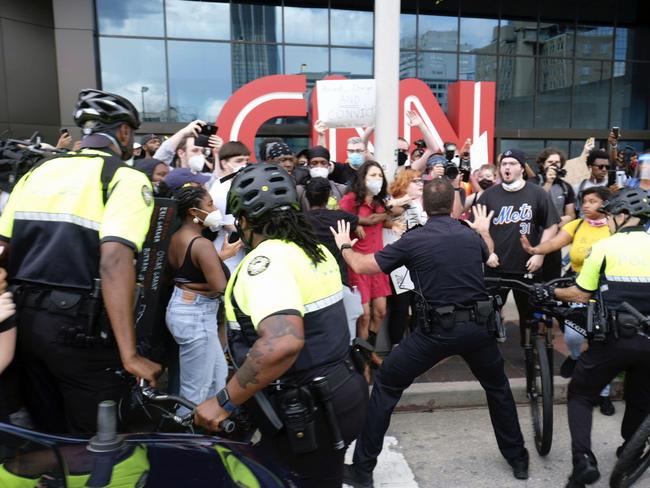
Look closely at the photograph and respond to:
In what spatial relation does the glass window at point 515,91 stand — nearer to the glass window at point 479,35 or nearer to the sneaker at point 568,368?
the glass window at point 479,35

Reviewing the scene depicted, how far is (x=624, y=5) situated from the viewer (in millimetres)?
17344

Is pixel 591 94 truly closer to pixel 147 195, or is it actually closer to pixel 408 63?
pixel 408 63

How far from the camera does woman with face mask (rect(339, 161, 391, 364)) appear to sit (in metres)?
4.79

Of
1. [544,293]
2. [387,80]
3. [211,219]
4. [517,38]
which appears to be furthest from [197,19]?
[544,293]

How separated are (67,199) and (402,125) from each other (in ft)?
37.4

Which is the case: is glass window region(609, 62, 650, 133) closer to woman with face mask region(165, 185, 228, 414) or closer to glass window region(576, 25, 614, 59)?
glass window region(576, 25, 614, 59)

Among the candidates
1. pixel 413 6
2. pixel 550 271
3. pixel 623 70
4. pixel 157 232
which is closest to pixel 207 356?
pixel 157 232

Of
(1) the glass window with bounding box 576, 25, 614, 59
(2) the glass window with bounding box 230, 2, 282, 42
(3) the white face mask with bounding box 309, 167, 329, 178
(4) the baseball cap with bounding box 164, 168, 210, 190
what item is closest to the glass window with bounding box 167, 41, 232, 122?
(2) the glass window with bounding box 230, 2, 282, 42

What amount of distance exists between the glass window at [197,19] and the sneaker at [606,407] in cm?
1331

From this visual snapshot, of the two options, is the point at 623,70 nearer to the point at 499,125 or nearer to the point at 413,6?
the point at 499,125

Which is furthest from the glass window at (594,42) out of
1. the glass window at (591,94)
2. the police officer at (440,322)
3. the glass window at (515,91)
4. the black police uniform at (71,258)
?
the black police uniform at (71,258)

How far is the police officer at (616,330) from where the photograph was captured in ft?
9.71

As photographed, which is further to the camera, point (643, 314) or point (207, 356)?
point (207, 356)

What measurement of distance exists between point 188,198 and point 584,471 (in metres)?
2.88
